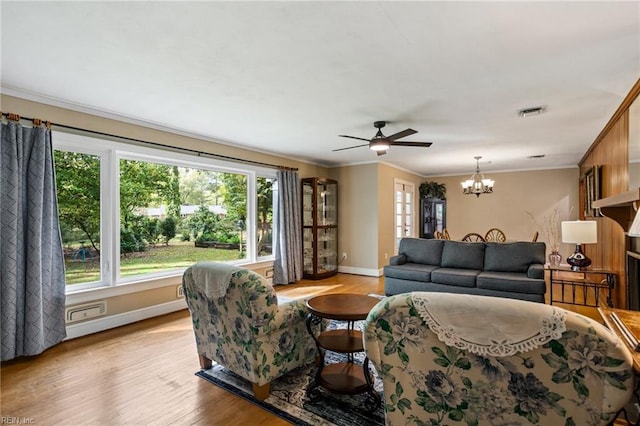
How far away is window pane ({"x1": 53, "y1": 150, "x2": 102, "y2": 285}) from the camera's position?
337 centimetres

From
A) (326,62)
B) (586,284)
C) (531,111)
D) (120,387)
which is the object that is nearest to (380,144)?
(326,62)

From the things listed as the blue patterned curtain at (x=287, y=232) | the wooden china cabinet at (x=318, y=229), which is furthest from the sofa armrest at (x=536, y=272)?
the blue patterned curtain at (x=287, y=232)

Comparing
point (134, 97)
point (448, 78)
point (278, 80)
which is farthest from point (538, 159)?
point (134, 97)

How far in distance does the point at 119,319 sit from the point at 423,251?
4.36m

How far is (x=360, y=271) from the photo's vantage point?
6719 millimetres

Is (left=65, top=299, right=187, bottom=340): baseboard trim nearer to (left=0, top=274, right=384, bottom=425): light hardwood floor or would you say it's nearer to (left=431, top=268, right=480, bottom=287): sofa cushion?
(left=0, top=274, right=384, bottom=425): light hardwood floor

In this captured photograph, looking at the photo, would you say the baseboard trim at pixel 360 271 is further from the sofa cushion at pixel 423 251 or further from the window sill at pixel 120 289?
the window sill at pixel 120 289

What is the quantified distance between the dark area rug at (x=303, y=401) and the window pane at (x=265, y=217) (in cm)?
321

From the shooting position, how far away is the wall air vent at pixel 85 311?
3269mm

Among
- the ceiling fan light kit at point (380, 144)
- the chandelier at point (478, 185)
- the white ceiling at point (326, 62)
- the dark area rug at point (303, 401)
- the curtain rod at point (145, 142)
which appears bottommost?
the dark area rug at point (303, 401)

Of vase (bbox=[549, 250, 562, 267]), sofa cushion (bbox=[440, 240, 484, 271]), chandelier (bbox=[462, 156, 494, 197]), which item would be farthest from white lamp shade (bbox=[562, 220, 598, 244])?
vase (bbox=[549, 250, 562, 267])

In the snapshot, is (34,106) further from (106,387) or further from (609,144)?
(609,144)

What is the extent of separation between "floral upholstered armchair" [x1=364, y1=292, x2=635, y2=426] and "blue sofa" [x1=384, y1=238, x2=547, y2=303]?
Result: 10.2 feet

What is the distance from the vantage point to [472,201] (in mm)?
8633
